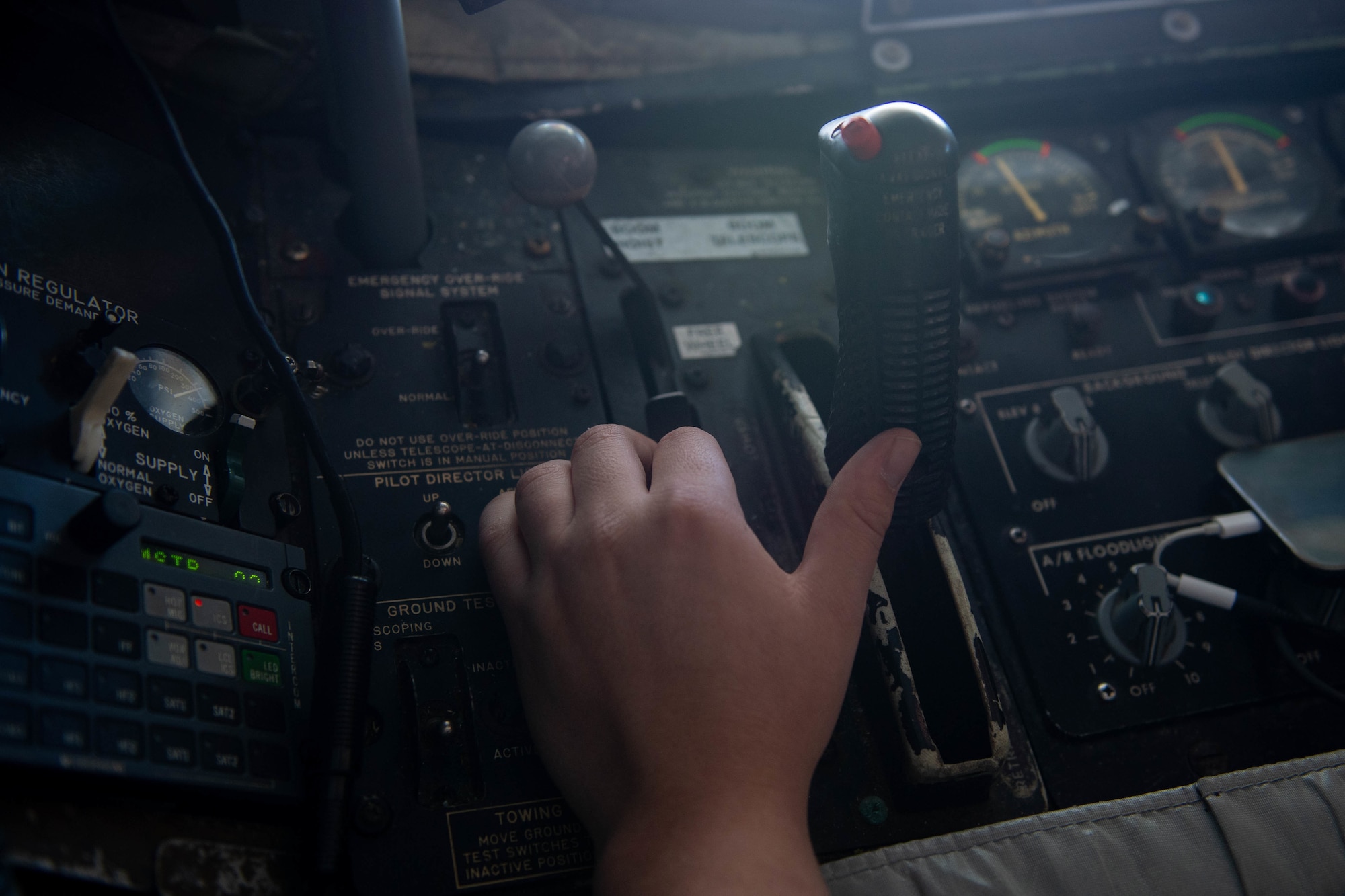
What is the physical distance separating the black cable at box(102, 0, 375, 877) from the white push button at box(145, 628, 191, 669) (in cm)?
13

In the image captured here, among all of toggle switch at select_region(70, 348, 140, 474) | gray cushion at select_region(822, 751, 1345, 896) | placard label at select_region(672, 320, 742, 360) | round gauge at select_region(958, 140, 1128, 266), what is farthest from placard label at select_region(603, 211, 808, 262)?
gray cushion at select_region(822, 751, 1345, 896)

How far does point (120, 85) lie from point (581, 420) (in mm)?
716

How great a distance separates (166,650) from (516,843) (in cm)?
37

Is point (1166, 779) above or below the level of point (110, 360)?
below

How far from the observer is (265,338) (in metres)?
1.00

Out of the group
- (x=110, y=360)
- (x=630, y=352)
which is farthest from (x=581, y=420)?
(x=110, y=360)

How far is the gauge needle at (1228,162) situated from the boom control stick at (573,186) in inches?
42.2

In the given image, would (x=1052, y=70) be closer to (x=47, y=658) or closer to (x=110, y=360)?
(x=110, y=360)

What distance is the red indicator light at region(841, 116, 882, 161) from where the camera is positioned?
83 centimetres

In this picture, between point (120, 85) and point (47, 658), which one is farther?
point (120, 85)

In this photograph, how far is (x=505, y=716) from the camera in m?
0.97

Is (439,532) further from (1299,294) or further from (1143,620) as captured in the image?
(1299,294)

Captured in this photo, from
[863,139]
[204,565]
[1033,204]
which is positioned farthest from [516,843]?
[1033,204]

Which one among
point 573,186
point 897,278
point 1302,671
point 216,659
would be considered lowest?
point 1302,671
